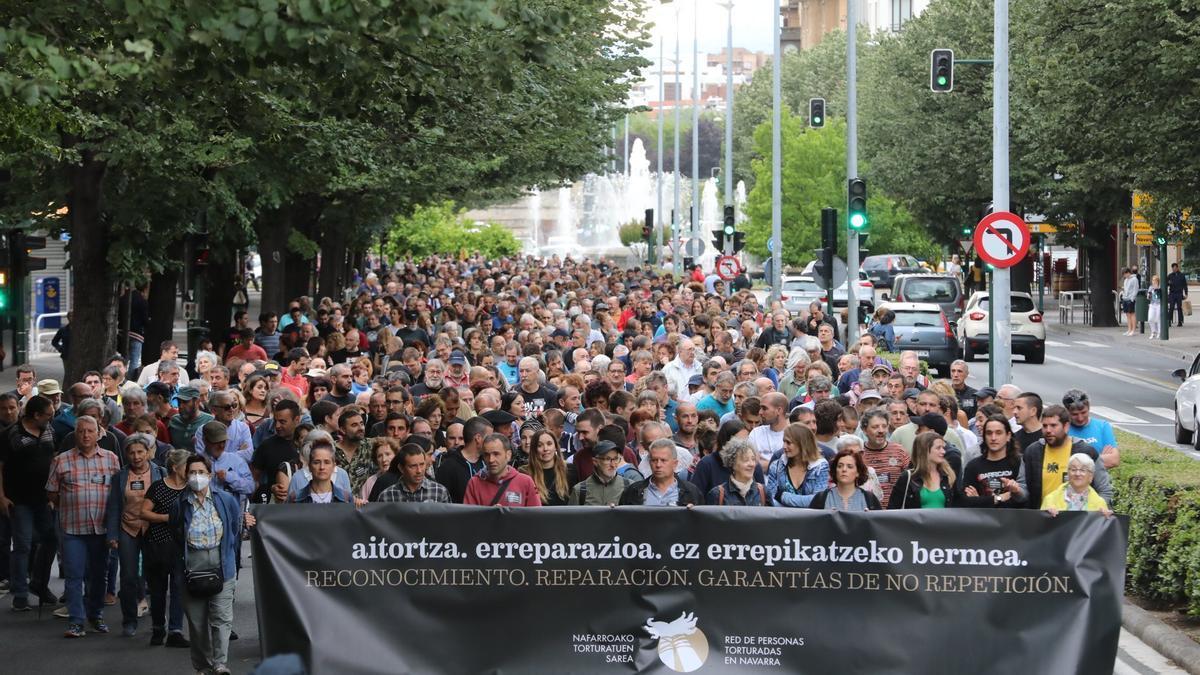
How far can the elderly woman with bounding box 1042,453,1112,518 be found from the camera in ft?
35.6

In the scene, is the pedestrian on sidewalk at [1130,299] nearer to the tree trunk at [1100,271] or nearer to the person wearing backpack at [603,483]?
the tree trunk at [1100,271]

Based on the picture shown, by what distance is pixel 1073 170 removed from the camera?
35.5 m

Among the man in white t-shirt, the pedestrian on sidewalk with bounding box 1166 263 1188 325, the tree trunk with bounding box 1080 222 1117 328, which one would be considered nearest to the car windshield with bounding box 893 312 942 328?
the pedestrian on sidewalk with bounding box 1166 263 1188 325

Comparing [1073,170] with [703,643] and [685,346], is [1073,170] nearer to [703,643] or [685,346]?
[685,346]

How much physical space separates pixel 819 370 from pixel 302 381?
515 cm

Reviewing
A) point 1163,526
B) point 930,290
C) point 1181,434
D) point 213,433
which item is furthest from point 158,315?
point 1163,526

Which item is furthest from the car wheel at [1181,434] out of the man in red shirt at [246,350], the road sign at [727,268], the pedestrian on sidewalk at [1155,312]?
the road sign at [727,268]

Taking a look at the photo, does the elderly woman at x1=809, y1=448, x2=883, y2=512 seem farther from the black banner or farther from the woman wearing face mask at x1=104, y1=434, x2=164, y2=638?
the woman wearing face mask at x1=104, y1=434, x2=164, y2=638

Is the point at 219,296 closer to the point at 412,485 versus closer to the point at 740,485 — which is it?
the point at 412,485

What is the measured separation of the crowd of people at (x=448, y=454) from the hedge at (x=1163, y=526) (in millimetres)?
471

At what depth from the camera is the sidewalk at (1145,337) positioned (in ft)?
143

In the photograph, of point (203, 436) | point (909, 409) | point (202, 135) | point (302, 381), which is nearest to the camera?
point (203, 436)

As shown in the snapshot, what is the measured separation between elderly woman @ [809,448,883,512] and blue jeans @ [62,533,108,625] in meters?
5.14

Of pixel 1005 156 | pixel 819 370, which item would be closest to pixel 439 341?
pixel 819 370
